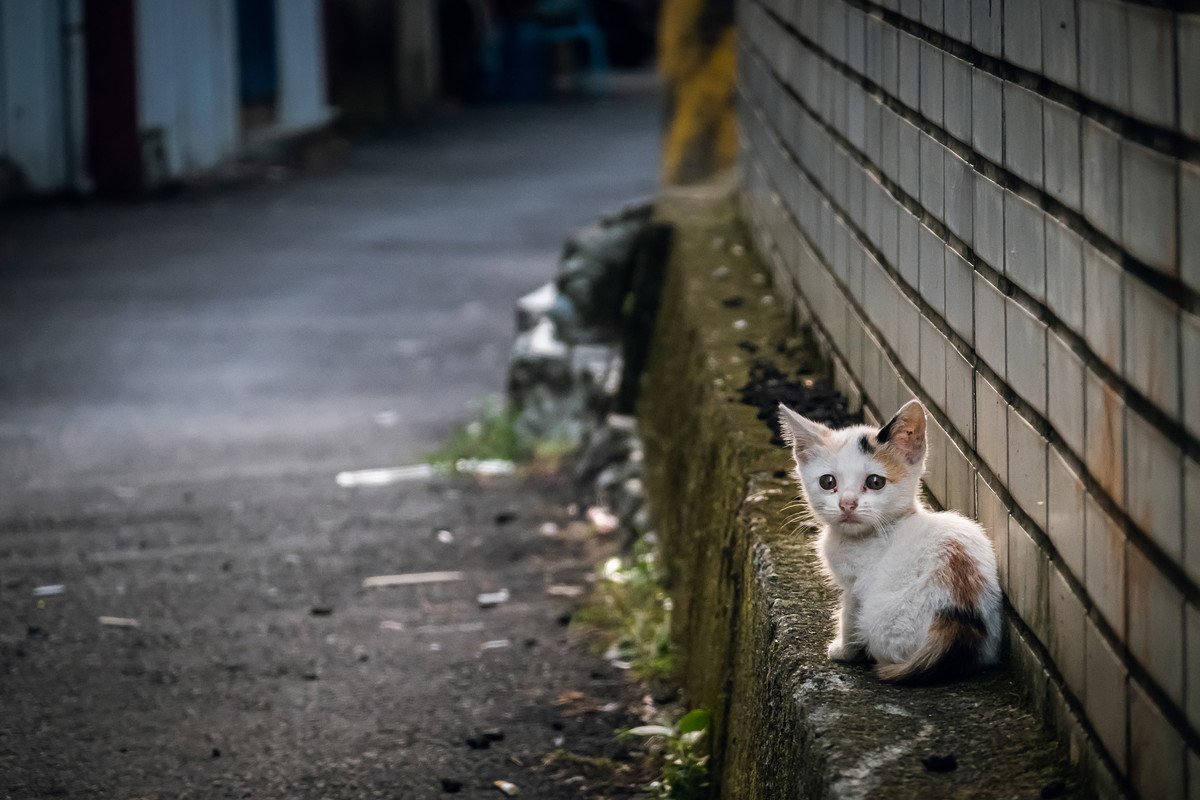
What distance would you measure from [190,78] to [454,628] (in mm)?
11986

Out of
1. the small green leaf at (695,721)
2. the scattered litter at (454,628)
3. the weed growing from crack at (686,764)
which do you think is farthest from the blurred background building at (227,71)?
the small green leaf at (695,721)

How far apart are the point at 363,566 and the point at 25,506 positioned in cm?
182

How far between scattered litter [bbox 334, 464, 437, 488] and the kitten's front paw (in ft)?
15.7

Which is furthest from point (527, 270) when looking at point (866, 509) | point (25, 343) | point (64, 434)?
point (866, 509)

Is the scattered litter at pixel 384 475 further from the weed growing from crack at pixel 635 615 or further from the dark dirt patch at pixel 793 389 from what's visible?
the dark dirt patch at pixel 793 389

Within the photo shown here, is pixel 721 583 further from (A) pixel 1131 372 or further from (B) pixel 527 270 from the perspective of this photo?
(B) pixel 527 270

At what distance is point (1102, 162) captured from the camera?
2.32m

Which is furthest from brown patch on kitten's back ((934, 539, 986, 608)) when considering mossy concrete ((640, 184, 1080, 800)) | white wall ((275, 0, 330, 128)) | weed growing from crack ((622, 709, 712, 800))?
white wall ((275, 0, 330, 128))

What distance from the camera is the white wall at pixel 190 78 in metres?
15.6

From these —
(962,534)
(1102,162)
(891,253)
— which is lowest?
(962,534)

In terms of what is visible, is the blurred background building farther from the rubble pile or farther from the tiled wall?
the tiled wall

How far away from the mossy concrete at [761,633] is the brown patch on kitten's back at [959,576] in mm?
166

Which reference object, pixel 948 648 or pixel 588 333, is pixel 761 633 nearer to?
pixel 948 648

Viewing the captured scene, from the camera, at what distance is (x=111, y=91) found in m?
15.1
